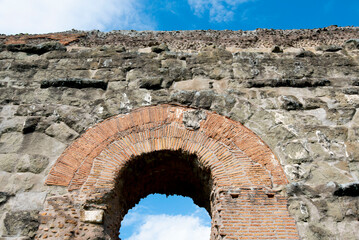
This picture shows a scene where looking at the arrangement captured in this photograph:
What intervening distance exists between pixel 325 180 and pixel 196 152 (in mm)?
1405

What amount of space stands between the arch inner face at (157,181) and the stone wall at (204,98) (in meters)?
0.60

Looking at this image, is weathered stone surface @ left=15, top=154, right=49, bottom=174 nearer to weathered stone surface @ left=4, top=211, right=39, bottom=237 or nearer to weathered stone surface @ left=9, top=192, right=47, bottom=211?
weathered stone surface @ left=9, top=192, right=47, bottom=211

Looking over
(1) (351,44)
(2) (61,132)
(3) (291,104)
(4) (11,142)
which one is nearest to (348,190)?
(3) (291,104)

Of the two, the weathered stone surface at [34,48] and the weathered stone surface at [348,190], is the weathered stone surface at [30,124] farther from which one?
the weathered stone surface at [348,190]

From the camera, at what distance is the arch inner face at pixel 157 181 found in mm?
3329

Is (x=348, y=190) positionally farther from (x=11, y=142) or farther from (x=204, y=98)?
(x=11, y=142)

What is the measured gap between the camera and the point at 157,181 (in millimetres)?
3936

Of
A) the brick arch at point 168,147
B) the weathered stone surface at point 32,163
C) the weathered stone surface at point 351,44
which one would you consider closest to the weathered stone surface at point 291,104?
the brick arch at point 168,147

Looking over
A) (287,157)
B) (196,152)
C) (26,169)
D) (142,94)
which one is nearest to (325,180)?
(287,157)

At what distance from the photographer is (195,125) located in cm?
368

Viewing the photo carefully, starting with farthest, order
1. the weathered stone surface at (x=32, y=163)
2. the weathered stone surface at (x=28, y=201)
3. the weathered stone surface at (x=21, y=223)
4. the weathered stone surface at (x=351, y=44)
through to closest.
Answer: the weathered stone surface at (x=351, y=44) → the weathered stone surface at (x=32, y=163) → the weathered stone surface at (x=28, y=201) → the weathered stone surface at (x=21, y=223)

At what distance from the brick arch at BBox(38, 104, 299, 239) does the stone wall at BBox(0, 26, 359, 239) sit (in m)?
0.12

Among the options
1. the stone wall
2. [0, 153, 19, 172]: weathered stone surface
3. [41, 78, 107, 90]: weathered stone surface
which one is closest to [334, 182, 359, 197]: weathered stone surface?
the stone wall

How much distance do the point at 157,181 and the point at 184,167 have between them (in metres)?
0.48
